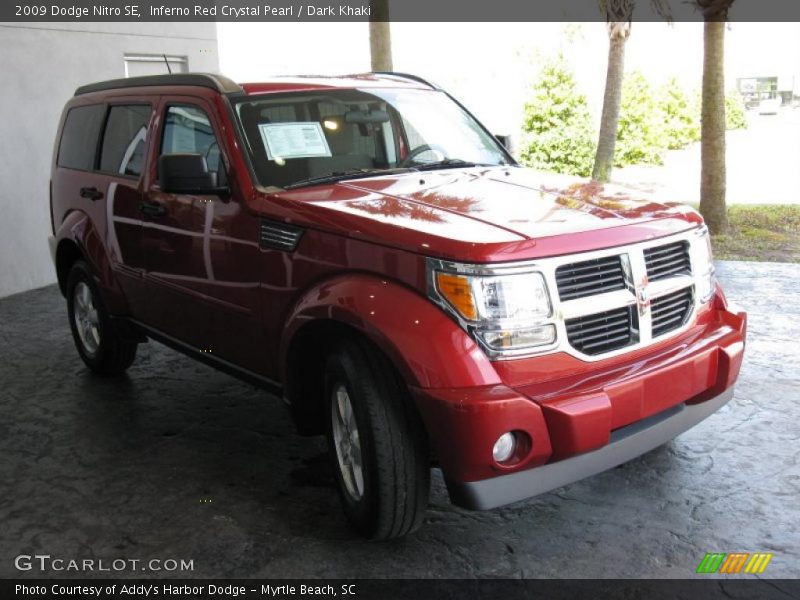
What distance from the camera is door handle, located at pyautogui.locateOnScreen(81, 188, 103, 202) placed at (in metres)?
5.17

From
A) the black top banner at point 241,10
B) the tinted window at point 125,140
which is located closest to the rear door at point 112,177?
the tinted window at point 125,140

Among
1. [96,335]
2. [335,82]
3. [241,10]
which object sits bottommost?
[96,335]

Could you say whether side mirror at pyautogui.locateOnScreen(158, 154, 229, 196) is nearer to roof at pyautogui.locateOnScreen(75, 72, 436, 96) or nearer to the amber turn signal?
roof at pyautogui.locateOnScreen(75, 72, 436, 96)

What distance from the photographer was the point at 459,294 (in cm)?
294

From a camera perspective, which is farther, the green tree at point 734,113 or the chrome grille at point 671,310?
Answer: the green tree at point 734,113

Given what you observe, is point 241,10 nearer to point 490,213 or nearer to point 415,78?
point 415,78

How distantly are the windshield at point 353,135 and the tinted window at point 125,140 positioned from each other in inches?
38.9

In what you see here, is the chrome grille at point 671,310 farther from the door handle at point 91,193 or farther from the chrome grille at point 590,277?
the door handle at point 91,193

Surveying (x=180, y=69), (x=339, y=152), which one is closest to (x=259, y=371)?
(x=339, y=152)

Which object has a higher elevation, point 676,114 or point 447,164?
point 676,114

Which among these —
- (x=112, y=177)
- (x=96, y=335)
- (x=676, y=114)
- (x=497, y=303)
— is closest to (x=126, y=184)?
(x=112, y=177)

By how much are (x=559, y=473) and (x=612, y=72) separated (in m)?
10.9

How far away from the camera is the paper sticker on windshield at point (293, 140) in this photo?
4.02 meters

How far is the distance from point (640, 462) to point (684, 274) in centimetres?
110
